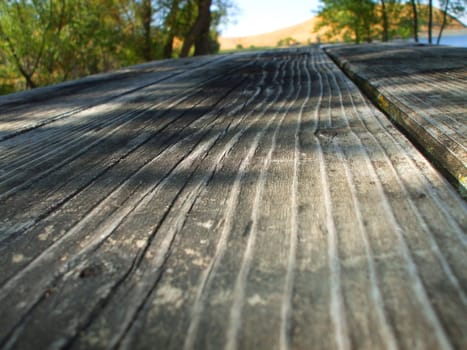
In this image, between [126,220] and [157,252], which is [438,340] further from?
[126,220]

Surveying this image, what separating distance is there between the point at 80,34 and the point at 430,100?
34.1 ft

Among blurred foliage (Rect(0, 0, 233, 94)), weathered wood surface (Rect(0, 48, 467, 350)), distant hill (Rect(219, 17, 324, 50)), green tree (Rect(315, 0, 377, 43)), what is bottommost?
weathered wood surface (Rect(0, 48, 467, 350))

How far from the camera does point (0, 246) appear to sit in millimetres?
579

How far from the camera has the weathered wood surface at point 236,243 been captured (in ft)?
1.28

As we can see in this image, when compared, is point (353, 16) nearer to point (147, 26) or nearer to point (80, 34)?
point (147, 26)

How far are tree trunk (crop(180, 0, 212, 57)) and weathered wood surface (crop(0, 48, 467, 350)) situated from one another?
41.0 feet

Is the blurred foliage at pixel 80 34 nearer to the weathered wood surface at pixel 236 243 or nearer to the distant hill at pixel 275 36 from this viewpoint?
the weathered wood surface at pixel 236 243

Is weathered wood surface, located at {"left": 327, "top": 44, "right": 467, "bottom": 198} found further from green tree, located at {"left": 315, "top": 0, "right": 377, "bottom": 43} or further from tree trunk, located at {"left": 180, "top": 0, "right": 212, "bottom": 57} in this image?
green tree, located at {"left": 315, "top": 0, "right": 377, "bottom": 43}

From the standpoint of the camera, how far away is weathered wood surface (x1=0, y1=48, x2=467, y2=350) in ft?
1.28

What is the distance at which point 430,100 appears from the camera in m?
1.09

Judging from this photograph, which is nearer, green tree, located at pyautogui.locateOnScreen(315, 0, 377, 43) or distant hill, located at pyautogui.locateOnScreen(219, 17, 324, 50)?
green tree, located at pyautogui.locateOnScreen(315, 0, 377, 43)

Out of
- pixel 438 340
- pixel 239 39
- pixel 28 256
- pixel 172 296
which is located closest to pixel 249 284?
pixel 172 296

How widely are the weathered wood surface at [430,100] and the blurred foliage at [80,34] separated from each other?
7663mm

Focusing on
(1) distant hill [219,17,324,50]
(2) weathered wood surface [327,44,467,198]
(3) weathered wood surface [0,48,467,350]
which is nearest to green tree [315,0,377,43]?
(2) weathered wood surface [327,44,467,198]
